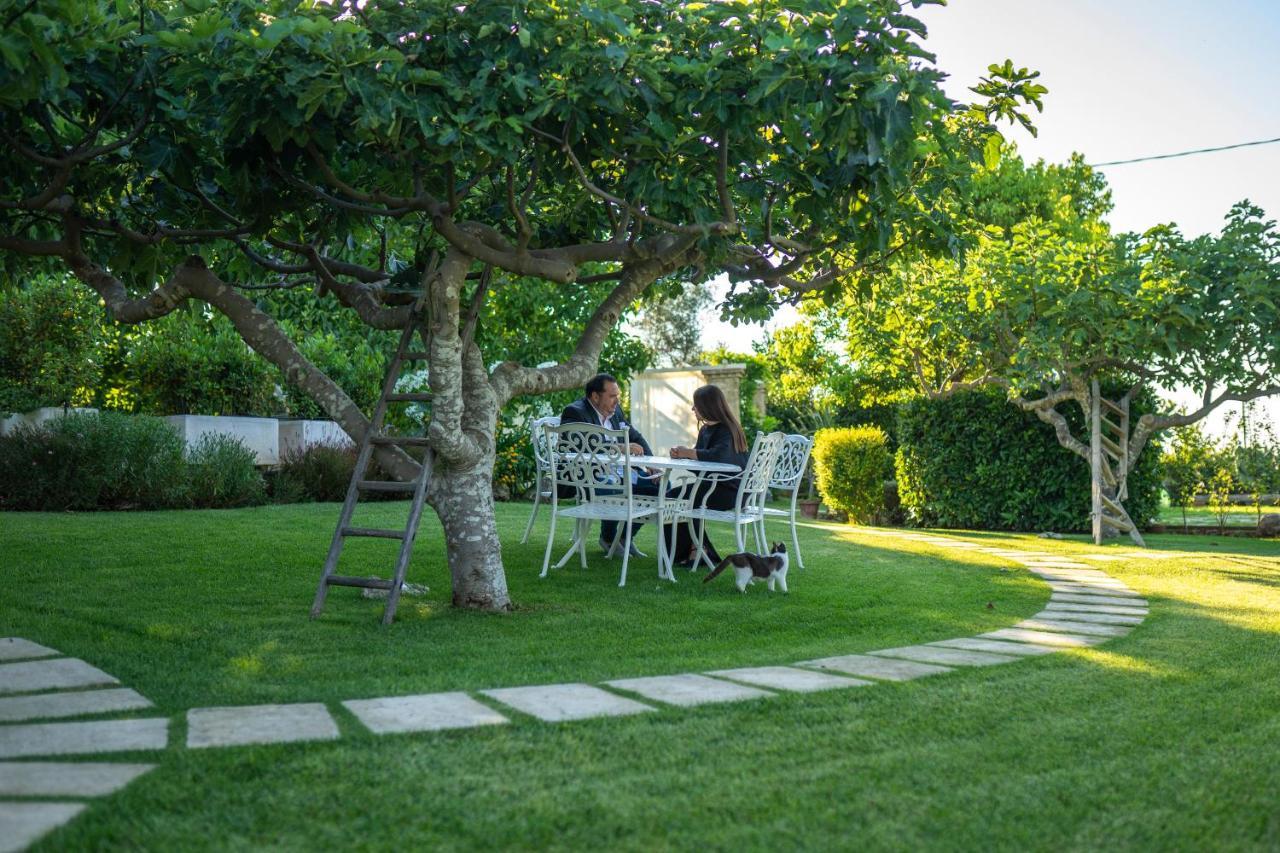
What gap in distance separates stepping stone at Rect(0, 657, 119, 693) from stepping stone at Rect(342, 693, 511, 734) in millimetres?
956

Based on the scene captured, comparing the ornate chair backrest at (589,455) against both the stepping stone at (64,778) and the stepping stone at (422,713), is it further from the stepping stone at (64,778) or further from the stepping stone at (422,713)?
the stepping stone at (64,778)

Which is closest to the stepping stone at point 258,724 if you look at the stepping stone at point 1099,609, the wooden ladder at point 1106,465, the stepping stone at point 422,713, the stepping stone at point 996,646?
the stepping stone at point 422,713

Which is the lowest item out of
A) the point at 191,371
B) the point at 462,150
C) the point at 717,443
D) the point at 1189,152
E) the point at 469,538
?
the point at 469,538

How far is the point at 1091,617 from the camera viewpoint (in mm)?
5512

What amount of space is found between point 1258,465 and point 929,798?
1216cm

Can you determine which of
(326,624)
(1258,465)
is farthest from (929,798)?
(1258,465)

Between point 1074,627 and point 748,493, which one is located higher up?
point 748,493

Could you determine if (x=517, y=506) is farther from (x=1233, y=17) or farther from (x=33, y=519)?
(x=1233, y=17)

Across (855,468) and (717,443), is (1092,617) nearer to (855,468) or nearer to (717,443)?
(717,443)

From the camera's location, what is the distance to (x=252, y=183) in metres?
4.92

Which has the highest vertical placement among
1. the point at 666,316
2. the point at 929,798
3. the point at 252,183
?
the point at 666,316

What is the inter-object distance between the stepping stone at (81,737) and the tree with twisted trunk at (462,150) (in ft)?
6.93

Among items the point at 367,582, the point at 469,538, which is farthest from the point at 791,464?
the point at 367,582

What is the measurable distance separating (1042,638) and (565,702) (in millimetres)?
2627
